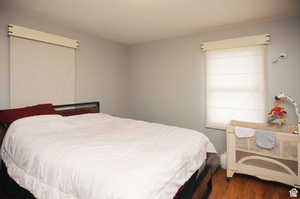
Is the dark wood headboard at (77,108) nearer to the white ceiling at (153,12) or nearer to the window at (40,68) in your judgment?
the window at (40,68)

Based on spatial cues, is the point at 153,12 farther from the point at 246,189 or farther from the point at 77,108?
the point at 246,189

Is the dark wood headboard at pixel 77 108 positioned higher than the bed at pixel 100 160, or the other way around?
the dark wood headboard at pixel 77 108

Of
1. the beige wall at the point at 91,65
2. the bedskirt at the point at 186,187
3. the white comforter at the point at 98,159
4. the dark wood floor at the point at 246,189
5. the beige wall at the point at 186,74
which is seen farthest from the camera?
the beige wall at the point at 186,74

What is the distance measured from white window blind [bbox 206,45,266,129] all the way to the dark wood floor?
942 mm

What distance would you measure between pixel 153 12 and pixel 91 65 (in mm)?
1684

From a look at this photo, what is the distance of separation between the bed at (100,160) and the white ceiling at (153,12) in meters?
1.50

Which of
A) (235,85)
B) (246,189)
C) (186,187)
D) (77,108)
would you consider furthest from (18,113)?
(235,85)

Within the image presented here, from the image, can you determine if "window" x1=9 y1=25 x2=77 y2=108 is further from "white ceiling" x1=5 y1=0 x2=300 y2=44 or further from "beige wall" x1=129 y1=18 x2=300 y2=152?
"beige wall" x1=129 y1=18 x2=300 y2=152

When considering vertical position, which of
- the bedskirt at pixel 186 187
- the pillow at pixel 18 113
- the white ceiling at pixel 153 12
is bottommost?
the bedskirt at pixel 186 187

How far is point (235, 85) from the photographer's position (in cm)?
291

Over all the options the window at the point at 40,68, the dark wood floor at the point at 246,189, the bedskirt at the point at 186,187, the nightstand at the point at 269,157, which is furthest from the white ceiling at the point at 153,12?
the dark wood floor at the point at 246,189

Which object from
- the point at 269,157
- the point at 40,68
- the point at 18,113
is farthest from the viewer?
the point at 40,68

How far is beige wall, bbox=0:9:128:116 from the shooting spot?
2246 millimetres

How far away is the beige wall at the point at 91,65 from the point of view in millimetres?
2246
